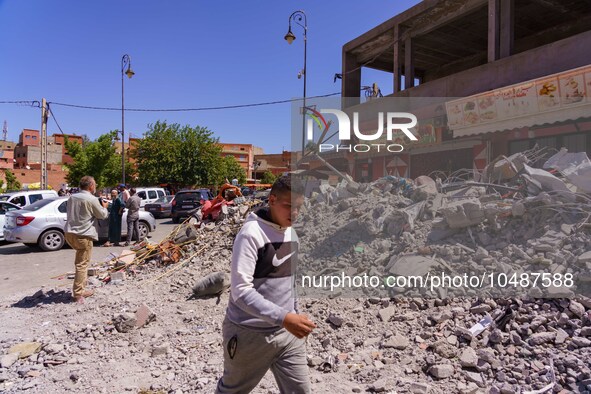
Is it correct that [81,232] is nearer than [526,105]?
Yes

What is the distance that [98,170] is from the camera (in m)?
31.4

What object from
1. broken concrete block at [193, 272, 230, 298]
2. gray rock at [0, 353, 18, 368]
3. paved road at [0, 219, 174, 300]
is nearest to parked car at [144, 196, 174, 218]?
paved road at [0, 219, 174, 300]

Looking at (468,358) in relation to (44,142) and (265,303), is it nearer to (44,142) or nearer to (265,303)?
(265,303)

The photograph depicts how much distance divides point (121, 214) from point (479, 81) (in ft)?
36.7

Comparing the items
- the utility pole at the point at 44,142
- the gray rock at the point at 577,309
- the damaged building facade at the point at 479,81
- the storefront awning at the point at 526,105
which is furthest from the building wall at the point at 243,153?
the gray rock at the point at 577,309

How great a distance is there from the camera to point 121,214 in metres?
10.6

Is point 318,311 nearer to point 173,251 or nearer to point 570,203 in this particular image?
point 570,203

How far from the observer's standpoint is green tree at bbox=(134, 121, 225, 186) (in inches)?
1303

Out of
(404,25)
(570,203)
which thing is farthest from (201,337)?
(404,25)

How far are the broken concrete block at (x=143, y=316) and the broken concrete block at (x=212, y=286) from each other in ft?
2.91

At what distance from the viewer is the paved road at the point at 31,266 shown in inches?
268

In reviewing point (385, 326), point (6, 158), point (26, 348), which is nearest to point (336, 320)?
point (385, 326)

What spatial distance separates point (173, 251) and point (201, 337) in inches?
151

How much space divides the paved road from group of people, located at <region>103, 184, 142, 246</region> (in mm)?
417
